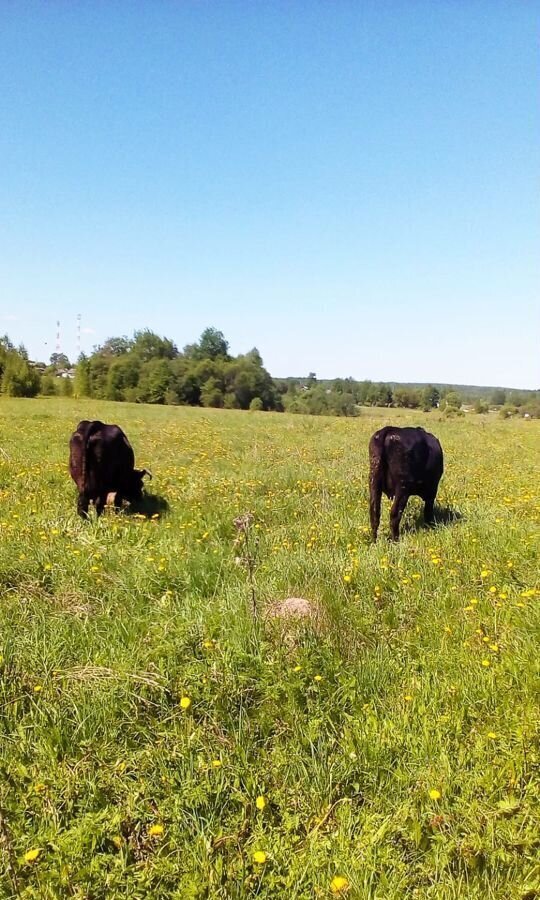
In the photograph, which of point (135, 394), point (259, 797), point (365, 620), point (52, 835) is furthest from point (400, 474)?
point (135, 394)

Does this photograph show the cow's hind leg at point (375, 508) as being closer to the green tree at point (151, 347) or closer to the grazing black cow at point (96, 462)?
the grazing black cow at point (96, 462)

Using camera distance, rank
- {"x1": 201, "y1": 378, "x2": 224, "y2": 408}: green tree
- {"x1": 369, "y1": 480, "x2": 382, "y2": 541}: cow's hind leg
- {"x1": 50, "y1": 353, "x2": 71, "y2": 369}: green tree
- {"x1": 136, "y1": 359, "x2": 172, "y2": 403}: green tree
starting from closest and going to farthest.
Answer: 1. {"x1": 369, "y1": 480, "x2": 382, "y2": 541}: cow's hind leg
2. {"x1": 136, "y1": 359, "x2": 172, "y2": 403}: green tree
3. {"x1": 201, "y1": 378, "x2": 224, "y2": 408}: green tree
4. {"x1": 50, "y1": 353, "x2": 71, "y2": 369}: green tree

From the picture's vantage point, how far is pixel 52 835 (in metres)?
2.36

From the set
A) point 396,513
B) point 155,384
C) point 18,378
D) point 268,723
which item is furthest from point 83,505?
point 155,384

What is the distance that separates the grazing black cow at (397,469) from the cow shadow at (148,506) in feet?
10.5

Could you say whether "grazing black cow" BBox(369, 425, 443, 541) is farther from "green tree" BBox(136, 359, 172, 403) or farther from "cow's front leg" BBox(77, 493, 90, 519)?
"green tree" BBox(136, 359, 172, 403)

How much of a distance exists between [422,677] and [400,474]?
3.95m

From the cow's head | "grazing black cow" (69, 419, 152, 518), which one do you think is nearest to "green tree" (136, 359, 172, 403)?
the cow's head

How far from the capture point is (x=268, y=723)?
3.07 m

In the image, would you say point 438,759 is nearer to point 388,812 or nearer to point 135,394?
point 388,812

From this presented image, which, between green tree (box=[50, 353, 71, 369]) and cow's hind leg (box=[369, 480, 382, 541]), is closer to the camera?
cow's hind leg (box=[369, 480, 382, 541])

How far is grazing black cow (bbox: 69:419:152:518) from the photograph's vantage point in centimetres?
767

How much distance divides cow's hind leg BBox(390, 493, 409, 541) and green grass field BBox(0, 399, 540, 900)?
1.16m

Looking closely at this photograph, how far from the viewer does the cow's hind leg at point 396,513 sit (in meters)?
6.90
